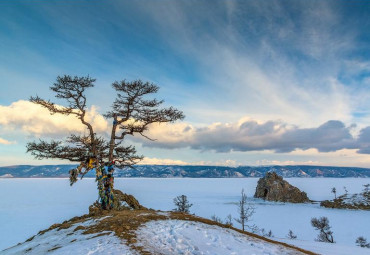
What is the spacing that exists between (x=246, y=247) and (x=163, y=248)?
3.75m

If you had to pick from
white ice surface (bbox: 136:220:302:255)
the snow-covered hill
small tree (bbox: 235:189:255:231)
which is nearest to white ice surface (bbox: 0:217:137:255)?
the snow-covered hill

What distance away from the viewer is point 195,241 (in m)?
10.9

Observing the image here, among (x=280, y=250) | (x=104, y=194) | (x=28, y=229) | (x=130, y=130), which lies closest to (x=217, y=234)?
(x=280, y=250)

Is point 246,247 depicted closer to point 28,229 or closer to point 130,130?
point 130,130

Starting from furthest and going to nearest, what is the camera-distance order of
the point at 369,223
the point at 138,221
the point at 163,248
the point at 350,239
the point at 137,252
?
the point at 369,223, the point at 350,239, the point at 138,221, the point at 163,248, the point at 137,252

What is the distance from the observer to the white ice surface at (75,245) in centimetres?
916

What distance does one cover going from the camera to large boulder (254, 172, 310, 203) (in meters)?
128

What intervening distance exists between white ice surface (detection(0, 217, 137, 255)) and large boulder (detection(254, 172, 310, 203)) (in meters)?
133

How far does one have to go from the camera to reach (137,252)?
29.5 ft

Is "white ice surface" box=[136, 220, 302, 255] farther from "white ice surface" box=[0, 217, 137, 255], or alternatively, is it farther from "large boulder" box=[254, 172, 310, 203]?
"large boulder" box=[254, 172, 310, 203]

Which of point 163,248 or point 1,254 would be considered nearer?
point 163,248

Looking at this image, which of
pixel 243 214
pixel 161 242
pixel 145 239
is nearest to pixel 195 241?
pixel 161 242

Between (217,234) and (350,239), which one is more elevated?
Answer: (217,234)

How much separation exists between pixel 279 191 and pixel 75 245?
13521 cm
